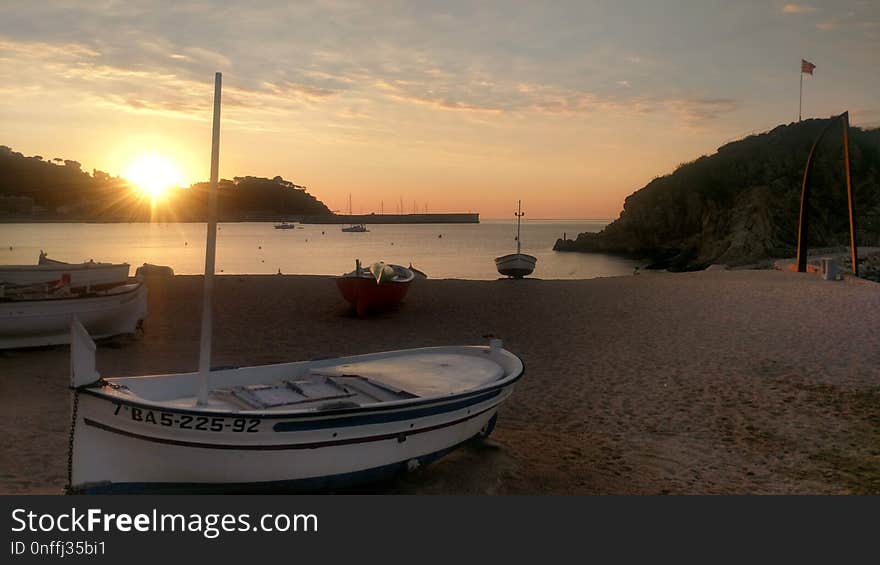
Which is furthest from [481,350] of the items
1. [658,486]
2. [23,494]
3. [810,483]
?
[23,494]

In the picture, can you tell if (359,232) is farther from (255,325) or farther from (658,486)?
(658,486)

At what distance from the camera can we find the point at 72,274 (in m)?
17.9

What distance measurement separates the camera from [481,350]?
1002 cm

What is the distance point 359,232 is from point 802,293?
6529 inches

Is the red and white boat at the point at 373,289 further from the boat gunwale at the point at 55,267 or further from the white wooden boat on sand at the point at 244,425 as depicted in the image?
the white wooden boat on sand at the point at 244,425

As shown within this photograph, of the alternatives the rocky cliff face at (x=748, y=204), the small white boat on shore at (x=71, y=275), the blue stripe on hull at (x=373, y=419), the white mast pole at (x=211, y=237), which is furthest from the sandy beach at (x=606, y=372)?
the rocky cliff face at (x=748, y=204)

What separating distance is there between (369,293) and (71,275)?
826cm

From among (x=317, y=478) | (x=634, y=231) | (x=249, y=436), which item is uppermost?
(x=634, y=231)

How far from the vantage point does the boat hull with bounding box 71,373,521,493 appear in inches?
248

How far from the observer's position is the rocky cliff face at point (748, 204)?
230 ft

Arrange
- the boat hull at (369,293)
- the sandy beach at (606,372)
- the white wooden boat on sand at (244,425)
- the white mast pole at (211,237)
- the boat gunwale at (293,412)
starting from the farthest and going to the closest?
the boat hull at (369,293) < the sandy beach at (606,372) < the white mast pole at (211,237) < the white wooden boat on sand at (244,425) < the boat gunwale at (293,412)

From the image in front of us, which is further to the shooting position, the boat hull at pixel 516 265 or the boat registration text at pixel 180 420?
the boat hull at pixel 516 265

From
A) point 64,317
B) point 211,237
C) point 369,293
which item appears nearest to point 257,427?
point 211,237

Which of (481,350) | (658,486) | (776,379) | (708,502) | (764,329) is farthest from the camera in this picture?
(764,329)
